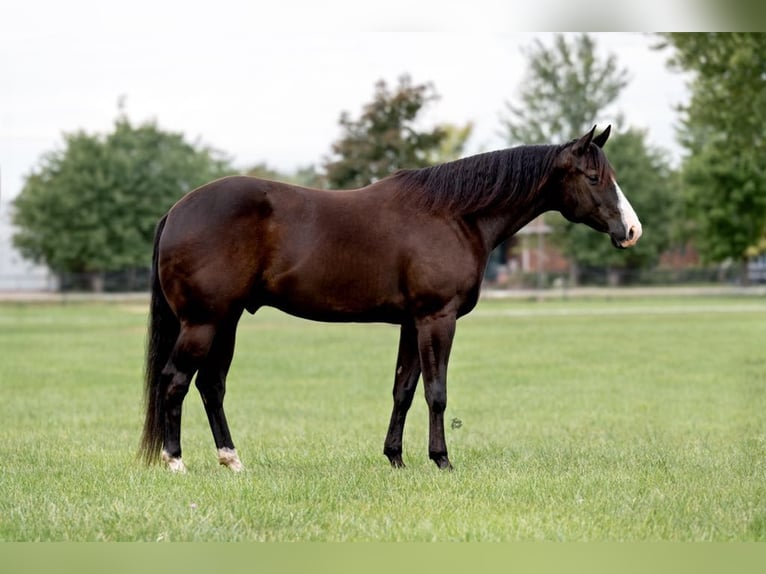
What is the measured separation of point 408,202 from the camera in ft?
25.6

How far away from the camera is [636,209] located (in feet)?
177

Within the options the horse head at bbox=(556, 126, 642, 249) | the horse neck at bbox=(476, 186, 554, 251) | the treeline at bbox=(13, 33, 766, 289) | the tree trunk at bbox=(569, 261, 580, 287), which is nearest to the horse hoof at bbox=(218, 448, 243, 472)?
the horse neck at bbox=(476, 186, 554, 251)

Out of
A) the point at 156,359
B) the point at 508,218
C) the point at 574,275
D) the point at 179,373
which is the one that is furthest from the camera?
the point at 574,275

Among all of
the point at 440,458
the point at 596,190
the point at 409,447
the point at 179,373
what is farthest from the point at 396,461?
the point at 596,190

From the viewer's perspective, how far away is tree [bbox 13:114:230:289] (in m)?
52.1

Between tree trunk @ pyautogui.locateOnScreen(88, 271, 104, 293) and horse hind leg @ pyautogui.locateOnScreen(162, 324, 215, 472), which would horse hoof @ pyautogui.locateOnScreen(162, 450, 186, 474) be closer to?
horse hind leg @ pyautogui.locateOnScreen(162, 324, 215, 472)

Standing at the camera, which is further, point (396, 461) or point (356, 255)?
point (396, 461)

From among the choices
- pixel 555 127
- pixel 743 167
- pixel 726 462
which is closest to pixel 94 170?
pixel 555 127

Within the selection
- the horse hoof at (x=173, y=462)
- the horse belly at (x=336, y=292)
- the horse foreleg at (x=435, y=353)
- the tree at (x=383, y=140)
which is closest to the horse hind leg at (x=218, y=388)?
the horse hoof at (x=173, y=462)

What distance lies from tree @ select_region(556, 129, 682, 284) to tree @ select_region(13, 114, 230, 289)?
857 inches

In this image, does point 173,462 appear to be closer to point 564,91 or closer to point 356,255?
point 356,255

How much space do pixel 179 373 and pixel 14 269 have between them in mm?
55940

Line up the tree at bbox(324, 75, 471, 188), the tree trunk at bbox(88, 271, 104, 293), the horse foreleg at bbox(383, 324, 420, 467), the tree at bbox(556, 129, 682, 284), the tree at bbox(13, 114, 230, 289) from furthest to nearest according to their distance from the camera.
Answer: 1. the tree at bbox(556, 129, 682, 284)
2. the tree at bbox(13, 114, 230, 289)
3. the tree trunk at bbox(88, 271, 104, 293)
4. the tree at bbox(324, 75, 471, 188)
5. the horse foreleg at bbox(383, 324, 420, 467)

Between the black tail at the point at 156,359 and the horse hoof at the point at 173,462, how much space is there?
12 cm
